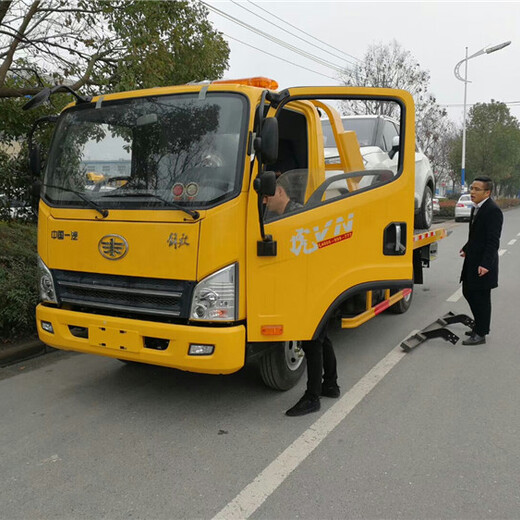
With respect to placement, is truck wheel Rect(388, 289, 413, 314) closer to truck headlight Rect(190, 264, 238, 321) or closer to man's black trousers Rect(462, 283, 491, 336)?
man's black trousers Rect(462, 283, 491, 336)

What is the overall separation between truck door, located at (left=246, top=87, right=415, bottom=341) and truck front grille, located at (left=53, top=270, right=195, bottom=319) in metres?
0.48

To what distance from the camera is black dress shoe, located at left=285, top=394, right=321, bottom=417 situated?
3.87m

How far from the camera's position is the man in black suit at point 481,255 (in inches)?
217

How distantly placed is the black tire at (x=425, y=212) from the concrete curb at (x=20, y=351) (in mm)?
4824

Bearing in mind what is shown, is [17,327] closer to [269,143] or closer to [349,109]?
[269,143]

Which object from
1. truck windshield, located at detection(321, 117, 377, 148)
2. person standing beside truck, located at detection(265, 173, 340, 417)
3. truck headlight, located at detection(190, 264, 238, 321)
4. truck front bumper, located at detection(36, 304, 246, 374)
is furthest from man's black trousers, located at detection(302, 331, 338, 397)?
truck windshield, located at detection(321, 117, 377, 148)

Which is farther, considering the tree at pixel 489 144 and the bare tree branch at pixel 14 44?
the tree at pixel 489 144

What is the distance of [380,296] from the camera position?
5.27 metres

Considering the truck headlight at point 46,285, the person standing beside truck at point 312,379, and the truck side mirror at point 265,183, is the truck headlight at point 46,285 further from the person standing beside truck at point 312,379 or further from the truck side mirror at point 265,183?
the person standing beside truck at point 312,379

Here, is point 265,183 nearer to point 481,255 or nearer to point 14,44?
point 481,255

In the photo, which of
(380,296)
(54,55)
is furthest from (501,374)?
(54,55)

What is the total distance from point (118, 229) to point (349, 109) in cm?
1123

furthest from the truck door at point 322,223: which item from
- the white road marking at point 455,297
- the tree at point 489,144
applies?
the tree at point 489,144

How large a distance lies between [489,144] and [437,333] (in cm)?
4339
